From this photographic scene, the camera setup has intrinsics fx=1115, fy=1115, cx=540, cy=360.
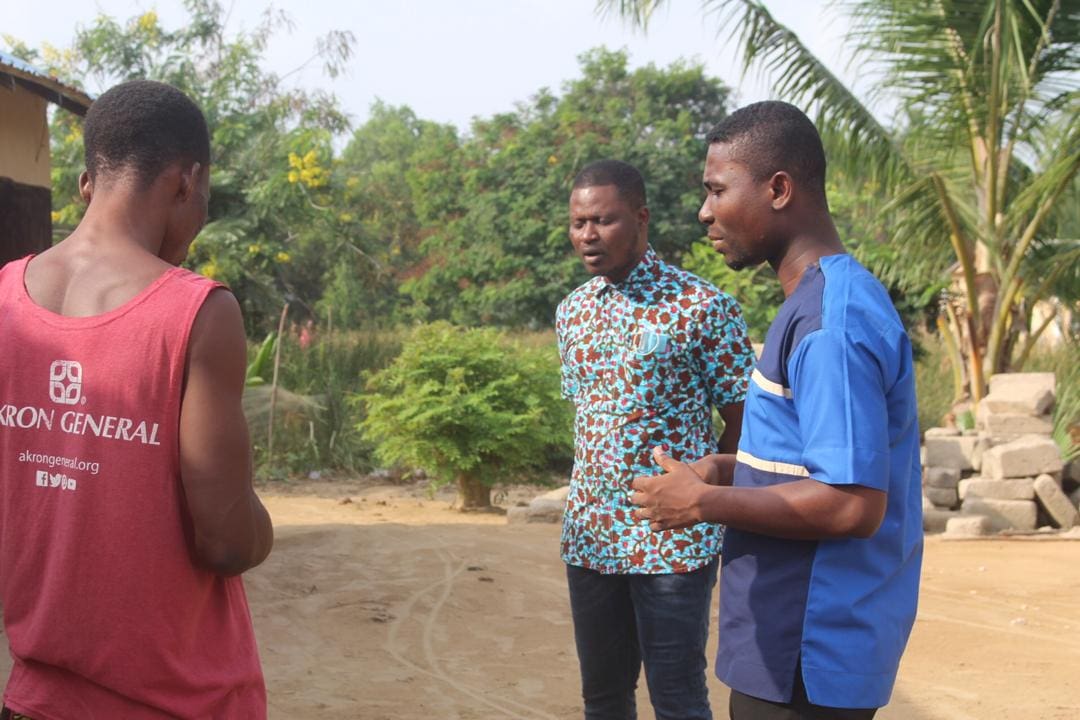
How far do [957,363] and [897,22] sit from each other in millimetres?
3934

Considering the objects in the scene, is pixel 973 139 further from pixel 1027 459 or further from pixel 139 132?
pixel 139 132

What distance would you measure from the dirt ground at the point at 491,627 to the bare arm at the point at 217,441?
132 inches

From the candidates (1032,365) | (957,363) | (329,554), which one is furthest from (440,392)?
(1032,365)

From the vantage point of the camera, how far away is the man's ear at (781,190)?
7.48ft

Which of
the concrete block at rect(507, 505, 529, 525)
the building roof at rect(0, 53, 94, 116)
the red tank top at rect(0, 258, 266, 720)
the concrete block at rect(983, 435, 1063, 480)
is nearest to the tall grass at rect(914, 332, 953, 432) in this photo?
the concrete block at rect(983, 435, 1063, 480)

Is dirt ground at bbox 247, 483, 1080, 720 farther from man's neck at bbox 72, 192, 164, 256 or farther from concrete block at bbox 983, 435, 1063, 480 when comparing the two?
man's neck at bbox 72, 192, 164, 256

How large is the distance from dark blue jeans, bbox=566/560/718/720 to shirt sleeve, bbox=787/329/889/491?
50.2 inches

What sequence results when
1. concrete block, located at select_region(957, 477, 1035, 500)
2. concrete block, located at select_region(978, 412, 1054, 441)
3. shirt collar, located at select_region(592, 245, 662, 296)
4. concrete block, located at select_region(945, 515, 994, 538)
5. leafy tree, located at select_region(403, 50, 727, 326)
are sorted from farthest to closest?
leafy tree, located at select_region(403, 50, 727, 326) → concrete block, located at select_region(978, 412, 1054, 441) → concrete block, located at select_region(957, 477, 1035, 500) → concrete block, located at select_region(945, 515, 994, 538) → shirt collar, located at select_region(592, 245, 662, 296)

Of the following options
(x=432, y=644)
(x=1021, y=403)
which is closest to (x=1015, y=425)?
(x=1021, y=403)

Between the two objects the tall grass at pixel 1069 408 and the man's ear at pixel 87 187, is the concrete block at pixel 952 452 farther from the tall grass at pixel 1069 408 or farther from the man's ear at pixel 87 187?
the man's ear at pixel 87 187

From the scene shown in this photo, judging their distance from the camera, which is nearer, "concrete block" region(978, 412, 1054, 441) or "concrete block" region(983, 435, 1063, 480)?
"concrete block" region(983, 435, 1063, 480)

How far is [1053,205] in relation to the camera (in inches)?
440

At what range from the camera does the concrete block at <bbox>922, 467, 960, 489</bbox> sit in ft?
36.6

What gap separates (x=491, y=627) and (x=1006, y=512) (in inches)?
236
